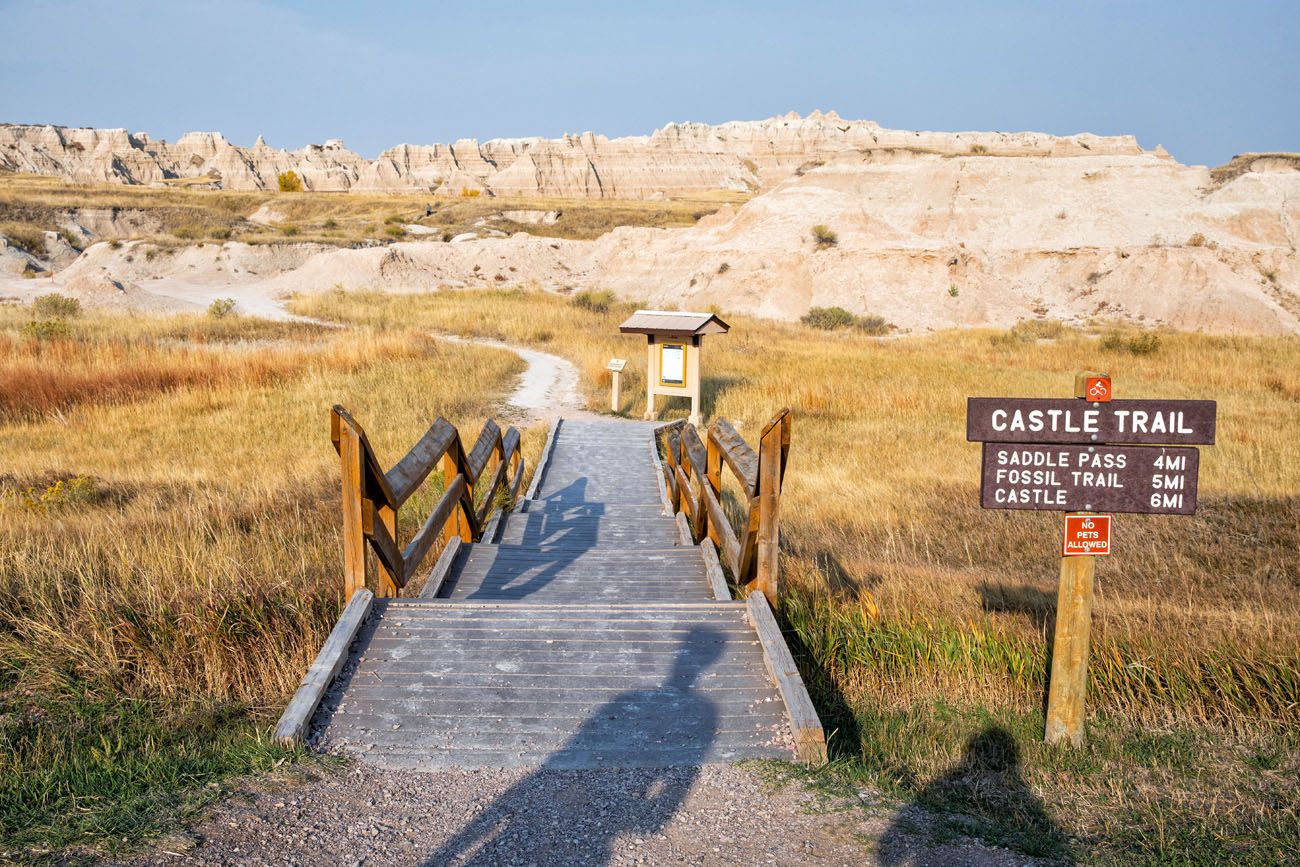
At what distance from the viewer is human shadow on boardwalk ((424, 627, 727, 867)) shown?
310 cm

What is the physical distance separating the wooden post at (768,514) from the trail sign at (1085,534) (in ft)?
5.03

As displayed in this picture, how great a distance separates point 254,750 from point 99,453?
32.8ft

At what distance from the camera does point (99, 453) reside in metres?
11.9

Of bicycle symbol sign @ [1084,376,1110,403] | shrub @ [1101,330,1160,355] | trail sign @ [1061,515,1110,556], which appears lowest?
shrub @ [1101,330,1160,355]

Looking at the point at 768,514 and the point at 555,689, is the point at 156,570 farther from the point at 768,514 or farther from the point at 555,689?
the point at 768,514

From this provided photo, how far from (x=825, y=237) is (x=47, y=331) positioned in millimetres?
27083

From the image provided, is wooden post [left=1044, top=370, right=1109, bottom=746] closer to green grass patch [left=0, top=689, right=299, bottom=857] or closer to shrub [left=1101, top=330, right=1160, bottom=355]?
green grass patch [left=0, top=689, right=299, bottom=857]

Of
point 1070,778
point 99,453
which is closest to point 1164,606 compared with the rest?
point 1070,778

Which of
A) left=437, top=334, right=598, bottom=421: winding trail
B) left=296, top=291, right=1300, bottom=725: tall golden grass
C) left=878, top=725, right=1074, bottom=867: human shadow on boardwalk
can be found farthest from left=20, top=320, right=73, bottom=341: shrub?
left=878, top=725, right=1074, bottom=867: human shadow on boardwalk

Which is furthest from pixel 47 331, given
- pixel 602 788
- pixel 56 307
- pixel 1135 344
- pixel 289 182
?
pixel 289 182

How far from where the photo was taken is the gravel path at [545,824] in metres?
3.04

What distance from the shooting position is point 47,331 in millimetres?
20594

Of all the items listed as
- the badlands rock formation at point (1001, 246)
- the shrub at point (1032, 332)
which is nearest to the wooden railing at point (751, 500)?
the shrub at point (1032, 332)

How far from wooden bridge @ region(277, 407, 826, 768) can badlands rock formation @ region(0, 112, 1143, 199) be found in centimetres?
10940
